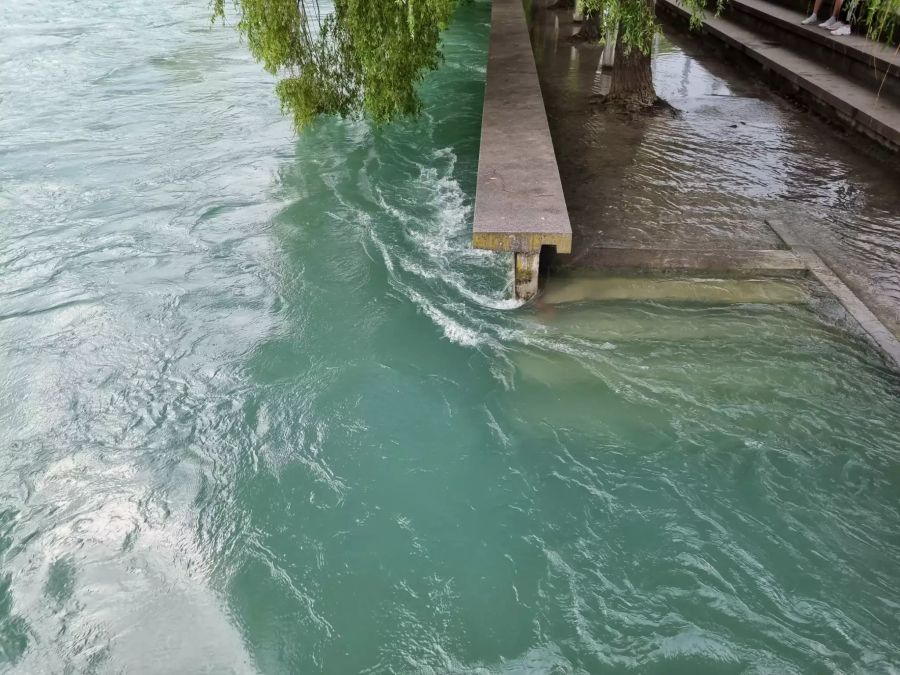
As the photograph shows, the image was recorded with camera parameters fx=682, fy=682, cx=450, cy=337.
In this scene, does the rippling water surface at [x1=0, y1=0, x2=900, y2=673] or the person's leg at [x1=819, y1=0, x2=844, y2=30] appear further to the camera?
the person's leg at [x1=819, y1=0, x2=844, y2=30]

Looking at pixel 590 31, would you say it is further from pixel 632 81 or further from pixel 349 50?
pixel 349 50

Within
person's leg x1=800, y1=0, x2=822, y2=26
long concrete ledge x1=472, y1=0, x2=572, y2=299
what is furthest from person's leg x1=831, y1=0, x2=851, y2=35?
long concrete ledge x1=472, y1=0, x2=572, y2=299

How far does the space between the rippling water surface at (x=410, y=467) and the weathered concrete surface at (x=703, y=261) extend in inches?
17.3

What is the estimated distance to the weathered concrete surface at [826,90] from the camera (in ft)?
26.4

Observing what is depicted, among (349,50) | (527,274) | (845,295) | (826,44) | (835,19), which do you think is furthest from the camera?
(835,19)

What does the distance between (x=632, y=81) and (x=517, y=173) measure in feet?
13.6

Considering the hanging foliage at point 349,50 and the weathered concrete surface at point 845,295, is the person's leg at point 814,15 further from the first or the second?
the hanging foliage at point 349,50

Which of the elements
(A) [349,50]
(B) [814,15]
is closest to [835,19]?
(B) [814,15]

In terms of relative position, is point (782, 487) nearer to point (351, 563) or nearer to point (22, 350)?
point (351, 563)

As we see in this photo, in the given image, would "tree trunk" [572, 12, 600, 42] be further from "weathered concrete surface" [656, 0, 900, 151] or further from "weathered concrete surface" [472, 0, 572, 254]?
"weathered concrete surface" [472, 0, 572, 254]

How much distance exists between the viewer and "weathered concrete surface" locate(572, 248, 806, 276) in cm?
577

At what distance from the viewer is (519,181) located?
19.3ft

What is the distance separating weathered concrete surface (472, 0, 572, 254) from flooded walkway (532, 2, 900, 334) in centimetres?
60

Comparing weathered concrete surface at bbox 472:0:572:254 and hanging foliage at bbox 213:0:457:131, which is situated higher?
hanging foliage at bbox 213:0:457:131
